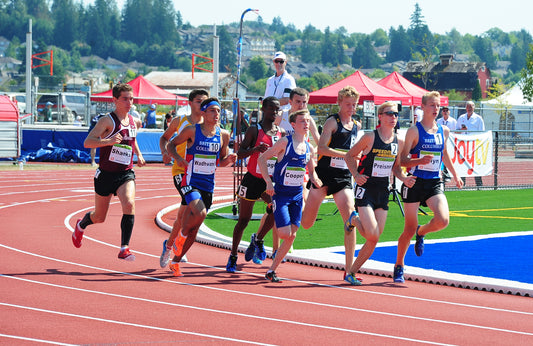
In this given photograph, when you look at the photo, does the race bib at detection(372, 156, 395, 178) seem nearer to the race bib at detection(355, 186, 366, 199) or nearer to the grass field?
the race bib at detection(355, 186, 366, 199)

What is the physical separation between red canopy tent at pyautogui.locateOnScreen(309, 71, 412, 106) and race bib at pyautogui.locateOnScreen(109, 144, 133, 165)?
680 inches

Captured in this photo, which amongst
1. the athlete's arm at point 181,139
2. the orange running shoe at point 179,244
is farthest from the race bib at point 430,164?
the orange running shoe at point 179,244

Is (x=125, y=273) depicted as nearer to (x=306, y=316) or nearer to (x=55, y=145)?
(x=306, y=316)

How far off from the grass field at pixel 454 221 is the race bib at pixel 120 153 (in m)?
3.29

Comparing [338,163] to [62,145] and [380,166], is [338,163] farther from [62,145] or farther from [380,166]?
[62,145]

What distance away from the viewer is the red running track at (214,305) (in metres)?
7.02

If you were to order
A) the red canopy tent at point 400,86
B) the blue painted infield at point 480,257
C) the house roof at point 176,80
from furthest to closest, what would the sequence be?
the house roof at point 176,80
the red canopy tent at point 400,86
the blue painted infield at point 480,257

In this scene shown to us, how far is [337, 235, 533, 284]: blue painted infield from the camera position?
1030 cm

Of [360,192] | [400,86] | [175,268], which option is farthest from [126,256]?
[400,86]

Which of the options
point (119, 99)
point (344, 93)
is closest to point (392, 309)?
point (344, 93)

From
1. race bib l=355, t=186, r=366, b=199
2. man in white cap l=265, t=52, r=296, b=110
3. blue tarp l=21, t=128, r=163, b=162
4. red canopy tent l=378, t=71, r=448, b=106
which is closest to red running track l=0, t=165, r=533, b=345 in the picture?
race bib l=355, t=186, r=366, b=199

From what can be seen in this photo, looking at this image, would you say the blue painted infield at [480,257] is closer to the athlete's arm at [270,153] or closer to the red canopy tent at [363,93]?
the athlete's arm at [270,153]

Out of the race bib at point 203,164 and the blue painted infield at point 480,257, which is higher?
the race bib at point 203,164

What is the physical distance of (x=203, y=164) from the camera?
9844 mm
